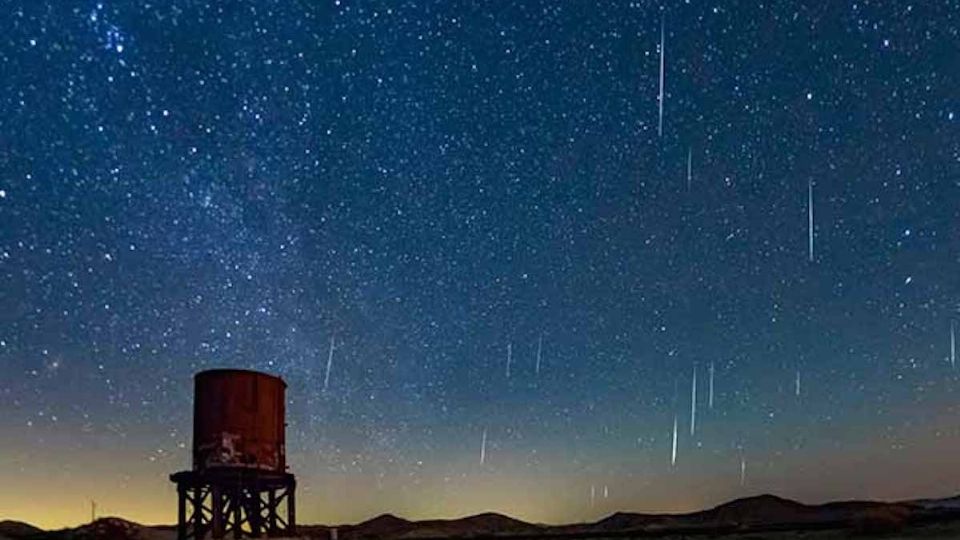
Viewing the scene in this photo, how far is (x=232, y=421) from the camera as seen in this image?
26828 millimetres

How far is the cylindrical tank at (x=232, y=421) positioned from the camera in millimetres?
26516

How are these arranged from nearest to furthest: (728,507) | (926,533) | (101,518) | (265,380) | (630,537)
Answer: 1. (926,533)
2. (265,380)
3. (630,537)
4. (101,518)
5. (728,507)

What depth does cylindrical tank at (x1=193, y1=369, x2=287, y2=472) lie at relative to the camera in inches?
1044

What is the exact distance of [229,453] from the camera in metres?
26.5

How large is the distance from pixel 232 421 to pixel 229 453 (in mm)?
1108

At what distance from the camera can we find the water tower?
26547 mm

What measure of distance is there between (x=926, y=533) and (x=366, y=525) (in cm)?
7213

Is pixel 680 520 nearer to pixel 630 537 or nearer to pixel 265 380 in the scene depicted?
pixel 630 537

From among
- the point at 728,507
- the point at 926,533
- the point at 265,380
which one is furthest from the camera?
the point at 728,507

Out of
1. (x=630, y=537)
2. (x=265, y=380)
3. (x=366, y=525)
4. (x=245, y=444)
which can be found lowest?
(x=366, y=525)

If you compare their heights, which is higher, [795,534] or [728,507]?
[795,534]

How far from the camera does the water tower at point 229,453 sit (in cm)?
2655

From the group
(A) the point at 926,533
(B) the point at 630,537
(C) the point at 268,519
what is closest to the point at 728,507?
(B) the point at 630,537

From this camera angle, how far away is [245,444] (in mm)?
26922
